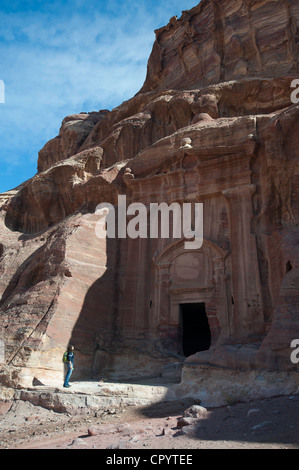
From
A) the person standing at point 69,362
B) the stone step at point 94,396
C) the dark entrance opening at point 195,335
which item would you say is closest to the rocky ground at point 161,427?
the stone step at point 94,396

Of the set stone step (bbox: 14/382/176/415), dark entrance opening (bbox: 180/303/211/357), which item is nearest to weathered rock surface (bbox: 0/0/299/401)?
stone step (bbox: 14/382/176/415)

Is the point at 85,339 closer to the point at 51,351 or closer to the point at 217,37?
the point at 51,351

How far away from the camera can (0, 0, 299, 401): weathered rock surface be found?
41.1 feet

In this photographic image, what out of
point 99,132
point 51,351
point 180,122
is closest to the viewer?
point 51,351

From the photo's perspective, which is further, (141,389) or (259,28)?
(259,28)

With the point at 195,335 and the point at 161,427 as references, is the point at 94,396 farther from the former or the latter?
the point at 195,335

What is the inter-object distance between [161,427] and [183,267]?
848 cm

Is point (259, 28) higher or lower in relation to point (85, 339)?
higher

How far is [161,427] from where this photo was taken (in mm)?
8398

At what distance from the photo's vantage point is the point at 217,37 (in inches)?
1077

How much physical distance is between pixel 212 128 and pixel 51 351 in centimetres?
1106

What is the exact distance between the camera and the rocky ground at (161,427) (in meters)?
6.88

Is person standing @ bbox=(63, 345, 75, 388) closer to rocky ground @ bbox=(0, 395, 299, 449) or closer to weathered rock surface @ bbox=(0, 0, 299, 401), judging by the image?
weathered rock surface @ bbox=(0, 0, 299, 401)
